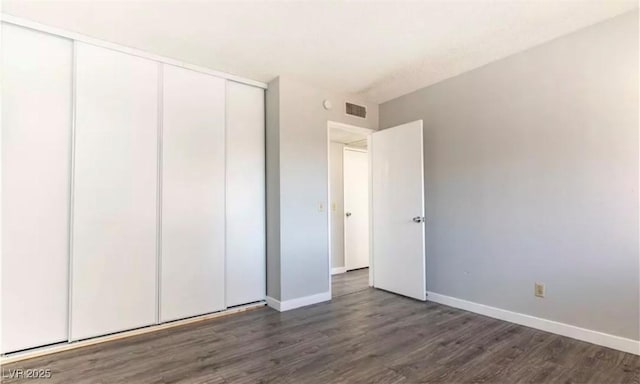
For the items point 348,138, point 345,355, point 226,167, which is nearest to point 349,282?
point 348,138

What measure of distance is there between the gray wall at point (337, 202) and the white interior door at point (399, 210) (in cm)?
117

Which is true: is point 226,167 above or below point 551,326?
above

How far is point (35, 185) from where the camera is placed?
2.43m

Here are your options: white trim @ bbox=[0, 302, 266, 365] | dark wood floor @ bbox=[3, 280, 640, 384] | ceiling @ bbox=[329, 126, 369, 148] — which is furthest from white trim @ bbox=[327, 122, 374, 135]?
white trim @ bbox=[0, 302, 266, 365]

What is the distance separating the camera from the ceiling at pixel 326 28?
A: 2.29m

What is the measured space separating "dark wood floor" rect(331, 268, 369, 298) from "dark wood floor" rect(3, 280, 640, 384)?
1011 mm

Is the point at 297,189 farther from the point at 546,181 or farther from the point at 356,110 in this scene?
the point at 546,181

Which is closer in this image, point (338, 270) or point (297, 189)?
point (297, 189)

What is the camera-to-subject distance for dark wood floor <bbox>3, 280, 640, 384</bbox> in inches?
83.1

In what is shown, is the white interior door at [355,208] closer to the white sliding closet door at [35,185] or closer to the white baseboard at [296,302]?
the white baseboard at [296,302]

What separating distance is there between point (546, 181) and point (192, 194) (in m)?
3.21

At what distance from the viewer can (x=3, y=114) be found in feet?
7.65

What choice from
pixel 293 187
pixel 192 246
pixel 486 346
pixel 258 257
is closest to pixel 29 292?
pixel 192 246

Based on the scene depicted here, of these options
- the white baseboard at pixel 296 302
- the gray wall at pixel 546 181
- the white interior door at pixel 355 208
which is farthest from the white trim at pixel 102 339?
the white interior door at pixel 355 208
